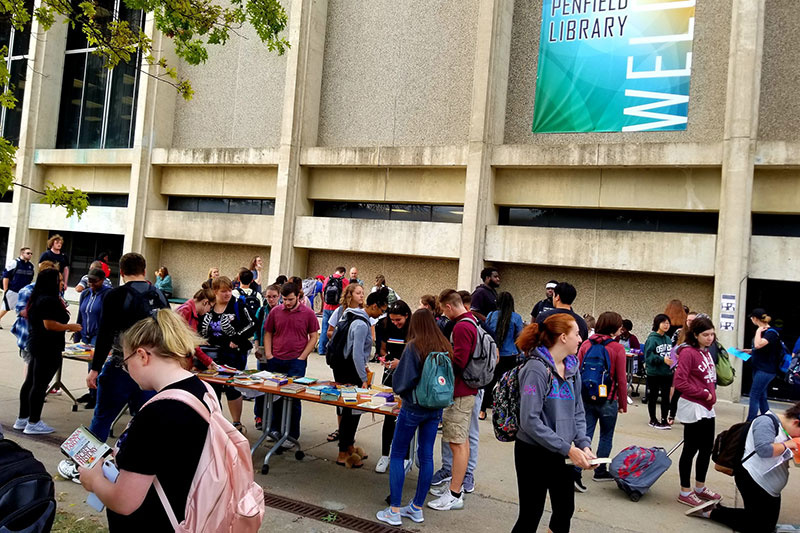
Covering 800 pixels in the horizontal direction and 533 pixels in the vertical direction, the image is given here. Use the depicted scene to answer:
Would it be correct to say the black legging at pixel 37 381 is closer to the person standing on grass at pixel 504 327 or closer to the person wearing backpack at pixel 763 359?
the person standing on grass at pixel 504 327

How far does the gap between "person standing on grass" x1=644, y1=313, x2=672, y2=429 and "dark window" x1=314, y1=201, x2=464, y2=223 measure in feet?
25.5

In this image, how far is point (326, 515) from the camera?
5.25 meters

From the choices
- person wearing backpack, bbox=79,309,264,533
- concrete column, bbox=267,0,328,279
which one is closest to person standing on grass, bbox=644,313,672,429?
person wearing backpack, bbox=79,309,264,533

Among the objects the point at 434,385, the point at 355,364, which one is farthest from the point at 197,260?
the point at 434,385

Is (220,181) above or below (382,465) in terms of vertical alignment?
above

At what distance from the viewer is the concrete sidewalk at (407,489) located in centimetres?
532

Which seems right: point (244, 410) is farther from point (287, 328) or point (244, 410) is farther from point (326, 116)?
point (326, 116)

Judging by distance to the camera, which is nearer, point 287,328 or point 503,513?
point 503,513

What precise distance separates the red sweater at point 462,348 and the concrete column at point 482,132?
997 centimetres

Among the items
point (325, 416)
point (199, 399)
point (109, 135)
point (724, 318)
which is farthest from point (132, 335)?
point (109, 135)

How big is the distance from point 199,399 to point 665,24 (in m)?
15.5

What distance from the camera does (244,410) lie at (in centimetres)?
902

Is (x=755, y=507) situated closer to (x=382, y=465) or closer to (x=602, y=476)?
(x=602, y=476)

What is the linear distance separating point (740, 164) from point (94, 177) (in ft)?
68.6
